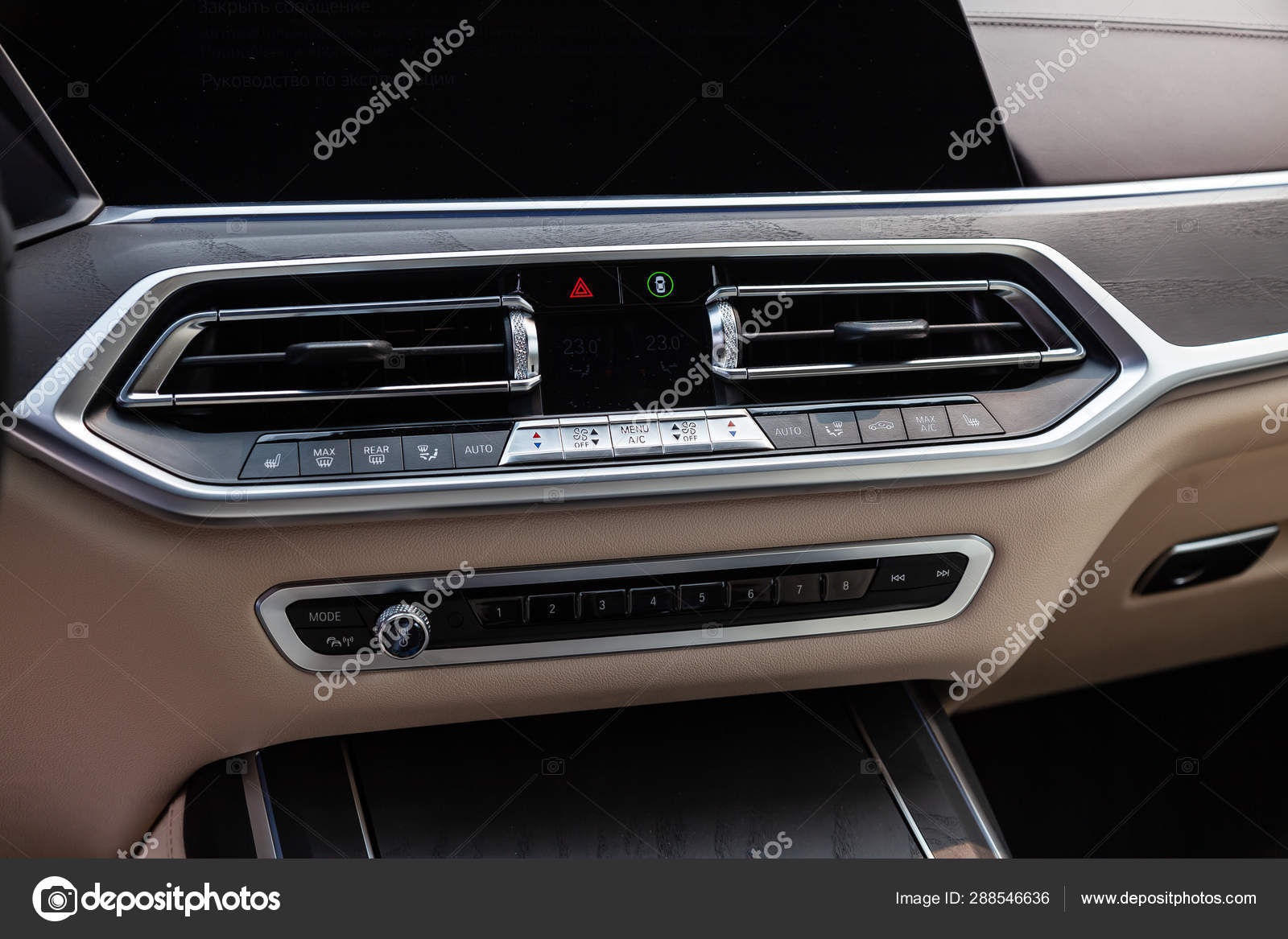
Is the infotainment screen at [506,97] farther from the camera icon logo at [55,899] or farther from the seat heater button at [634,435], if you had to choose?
the camera icon logo at [55,899]

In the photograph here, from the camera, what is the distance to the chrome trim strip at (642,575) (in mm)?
1103

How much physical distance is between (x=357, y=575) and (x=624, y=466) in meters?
0.34

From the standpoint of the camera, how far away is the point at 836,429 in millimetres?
1133

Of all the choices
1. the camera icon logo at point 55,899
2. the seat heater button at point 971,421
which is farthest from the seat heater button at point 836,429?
the camera icon logo at point 55,899

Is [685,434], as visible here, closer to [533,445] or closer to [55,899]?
[533,445]

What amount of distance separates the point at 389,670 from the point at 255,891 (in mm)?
311

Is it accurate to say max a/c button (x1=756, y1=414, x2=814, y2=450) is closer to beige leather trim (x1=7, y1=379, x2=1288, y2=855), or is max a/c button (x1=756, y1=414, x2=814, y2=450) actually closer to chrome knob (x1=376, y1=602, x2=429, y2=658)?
beige leather trim (x1=7, y1=379, x2=1288, y2=855)

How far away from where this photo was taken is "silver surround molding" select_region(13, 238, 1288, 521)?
3.20 feet

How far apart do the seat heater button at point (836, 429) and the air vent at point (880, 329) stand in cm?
5

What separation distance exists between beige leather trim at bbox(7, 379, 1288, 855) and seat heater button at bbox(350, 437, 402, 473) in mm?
65

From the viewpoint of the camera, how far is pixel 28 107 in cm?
113

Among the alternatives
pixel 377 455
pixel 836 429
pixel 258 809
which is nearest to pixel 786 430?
pixel 836 429
